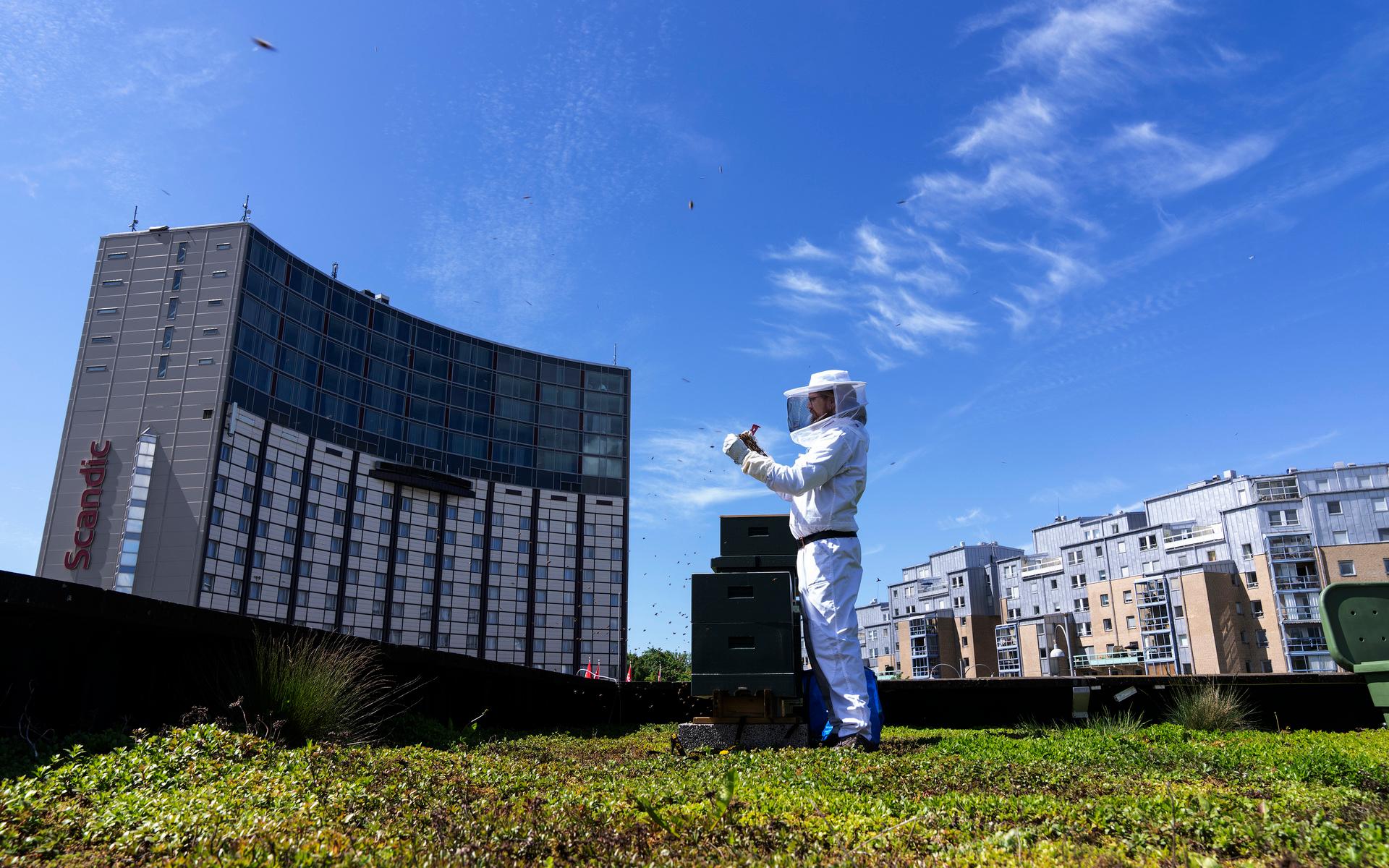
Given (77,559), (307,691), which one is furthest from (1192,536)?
(307,691)

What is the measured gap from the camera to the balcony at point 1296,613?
6756cm

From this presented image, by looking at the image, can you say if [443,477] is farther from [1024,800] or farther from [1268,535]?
[1268,535]

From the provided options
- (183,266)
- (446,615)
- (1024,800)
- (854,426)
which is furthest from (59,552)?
(1024,800)

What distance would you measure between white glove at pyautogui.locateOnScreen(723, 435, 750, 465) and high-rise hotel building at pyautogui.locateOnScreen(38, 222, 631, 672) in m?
39.7

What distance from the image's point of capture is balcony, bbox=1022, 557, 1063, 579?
88.6 metres

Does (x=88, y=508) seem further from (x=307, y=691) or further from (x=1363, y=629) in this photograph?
(x=1363, y=629)

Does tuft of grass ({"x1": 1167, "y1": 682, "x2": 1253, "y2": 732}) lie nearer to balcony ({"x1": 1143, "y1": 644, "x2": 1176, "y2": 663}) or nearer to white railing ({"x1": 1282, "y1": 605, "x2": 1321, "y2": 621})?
white railing ({"x1": 1282, "y1": 605, "x2": 1321, "y2": 621})

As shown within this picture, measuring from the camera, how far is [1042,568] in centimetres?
8981

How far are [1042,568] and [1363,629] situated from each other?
90750mm

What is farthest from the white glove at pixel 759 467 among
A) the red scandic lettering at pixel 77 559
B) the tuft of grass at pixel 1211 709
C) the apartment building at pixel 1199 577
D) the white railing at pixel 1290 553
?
the white railing at pixel 1290 553

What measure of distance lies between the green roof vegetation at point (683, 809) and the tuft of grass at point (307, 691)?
94cm

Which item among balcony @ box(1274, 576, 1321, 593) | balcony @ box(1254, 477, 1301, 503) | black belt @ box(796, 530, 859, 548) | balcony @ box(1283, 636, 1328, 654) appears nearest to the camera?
black belt @ box(796, 530, 859, 548)

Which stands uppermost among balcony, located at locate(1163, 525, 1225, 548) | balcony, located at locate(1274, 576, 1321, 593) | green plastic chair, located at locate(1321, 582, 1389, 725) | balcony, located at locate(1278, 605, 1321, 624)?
balcony, located at locate(1163, 525, 1225, 548)

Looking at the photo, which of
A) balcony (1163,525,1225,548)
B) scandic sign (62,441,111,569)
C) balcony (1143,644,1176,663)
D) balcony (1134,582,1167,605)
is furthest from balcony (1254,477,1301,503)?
scandic sign (62,441,111,569)
